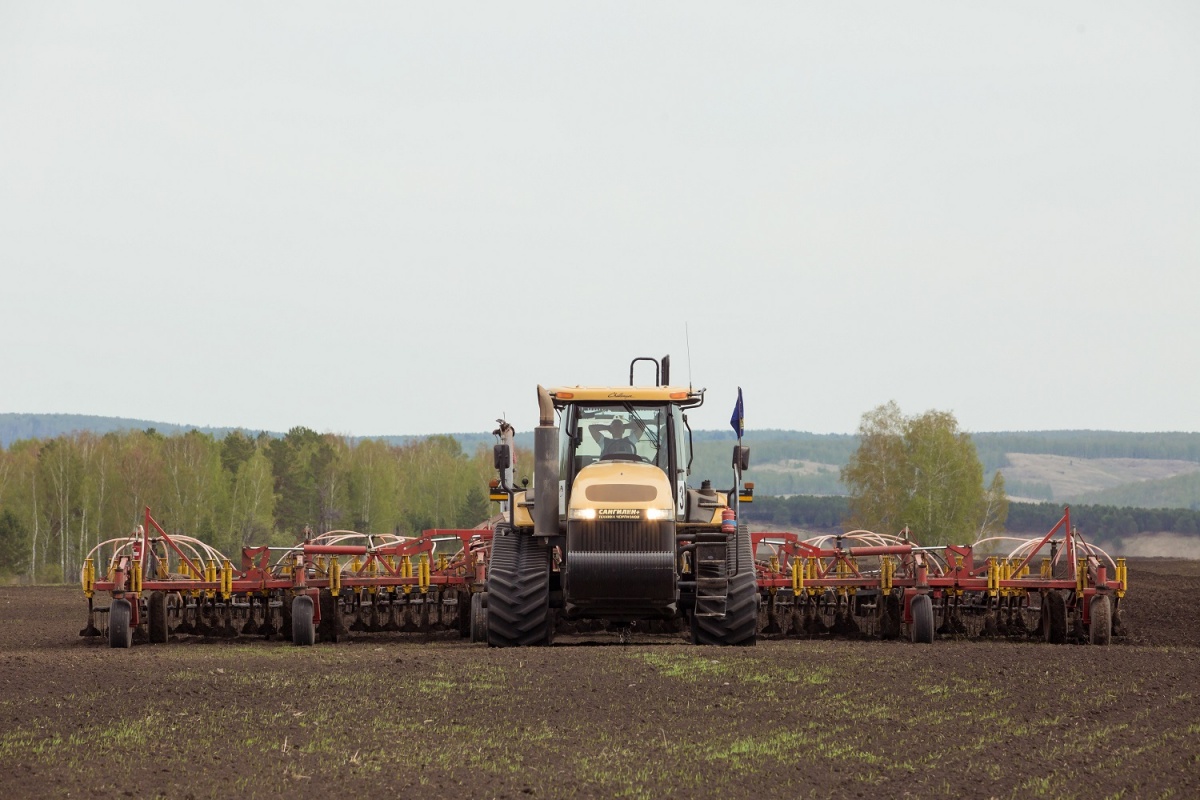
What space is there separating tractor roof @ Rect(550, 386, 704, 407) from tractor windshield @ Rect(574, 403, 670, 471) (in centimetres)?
13

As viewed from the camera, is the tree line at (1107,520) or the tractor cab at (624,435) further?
the tree line at (1107,520)

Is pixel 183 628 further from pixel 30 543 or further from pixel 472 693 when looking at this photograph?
→ pixel 30 543

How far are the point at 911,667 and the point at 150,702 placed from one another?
22.5 ft

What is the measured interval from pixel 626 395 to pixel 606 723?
5.54 metres

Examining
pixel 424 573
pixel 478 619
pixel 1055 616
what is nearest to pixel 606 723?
pixel 478 619

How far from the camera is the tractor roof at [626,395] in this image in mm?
15383

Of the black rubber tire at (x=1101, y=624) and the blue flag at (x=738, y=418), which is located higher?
the blue flag at (x=738, y=418)

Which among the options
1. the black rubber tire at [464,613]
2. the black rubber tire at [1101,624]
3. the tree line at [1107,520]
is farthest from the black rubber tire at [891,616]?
the tree line at [1107,520]

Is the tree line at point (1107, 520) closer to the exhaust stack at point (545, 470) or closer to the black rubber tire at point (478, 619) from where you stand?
the black rubber tire at point (478, 619)

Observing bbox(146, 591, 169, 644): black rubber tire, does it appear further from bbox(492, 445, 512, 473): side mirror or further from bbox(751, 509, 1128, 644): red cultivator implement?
bbox(751, 509, 1128, 644): red cultivator implement

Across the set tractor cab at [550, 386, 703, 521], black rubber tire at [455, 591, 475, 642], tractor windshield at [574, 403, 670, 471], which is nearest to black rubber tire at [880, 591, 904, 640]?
tractor cab at [550, 386, 703, 521]

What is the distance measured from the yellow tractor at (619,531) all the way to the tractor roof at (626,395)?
0.04ft

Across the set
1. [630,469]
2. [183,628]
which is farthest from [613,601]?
[183,628]

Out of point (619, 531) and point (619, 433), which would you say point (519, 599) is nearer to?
A: point (619, 531)
